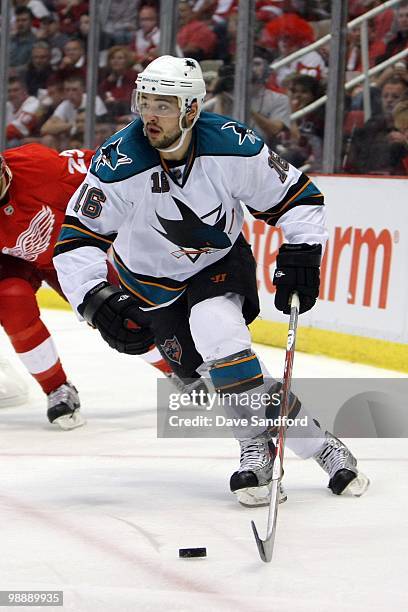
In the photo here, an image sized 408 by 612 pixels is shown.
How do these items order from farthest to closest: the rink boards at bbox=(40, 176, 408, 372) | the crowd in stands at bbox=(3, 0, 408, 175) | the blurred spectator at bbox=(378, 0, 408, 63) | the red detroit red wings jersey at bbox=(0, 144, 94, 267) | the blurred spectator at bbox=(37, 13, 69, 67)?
the blurred spectator at bbox=(37, 13, 69, 67) < the crowd in stands at bbox=(3, 0, 408, 175) < the blurred spectator at bbox=(378, 0, 408, 63) < the rink boards at bbox=(40, 176, 408, 372) < the red detroit red wings jersey at bbox=(0, 144, 94, 267)

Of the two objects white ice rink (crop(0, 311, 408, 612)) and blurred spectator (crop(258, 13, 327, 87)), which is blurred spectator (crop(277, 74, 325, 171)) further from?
white ice rink (crop(0, 311, 408, 612))

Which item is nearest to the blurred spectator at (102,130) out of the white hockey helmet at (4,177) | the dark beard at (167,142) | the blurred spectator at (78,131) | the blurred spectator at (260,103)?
the blurred spectator at (78,131)

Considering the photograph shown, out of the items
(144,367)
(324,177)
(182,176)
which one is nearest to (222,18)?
(324,177)

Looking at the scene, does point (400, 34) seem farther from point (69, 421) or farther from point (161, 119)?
point (161, 119)

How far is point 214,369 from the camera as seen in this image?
2.96m

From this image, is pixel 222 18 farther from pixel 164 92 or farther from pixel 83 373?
pixel 164 92

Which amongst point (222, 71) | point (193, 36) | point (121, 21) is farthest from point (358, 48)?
point (121, 21)

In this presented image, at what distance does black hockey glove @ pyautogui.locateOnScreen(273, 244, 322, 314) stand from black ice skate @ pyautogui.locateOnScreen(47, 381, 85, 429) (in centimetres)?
129

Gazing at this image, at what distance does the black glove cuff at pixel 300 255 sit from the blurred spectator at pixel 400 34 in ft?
9.72

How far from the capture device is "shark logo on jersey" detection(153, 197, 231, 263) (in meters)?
3.03

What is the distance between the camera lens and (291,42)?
646 cm

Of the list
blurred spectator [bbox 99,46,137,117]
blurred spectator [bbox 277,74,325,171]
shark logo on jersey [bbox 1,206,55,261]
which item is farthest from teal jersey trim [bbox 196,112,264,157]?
blurred spectator [bbox 99,46,137,117]

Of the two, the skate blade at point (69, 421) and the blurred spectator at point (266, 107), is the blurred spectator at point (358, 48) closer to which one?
the blurred spectator at point (266, 107)

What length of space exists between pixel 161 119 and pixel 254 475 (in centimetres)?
89
